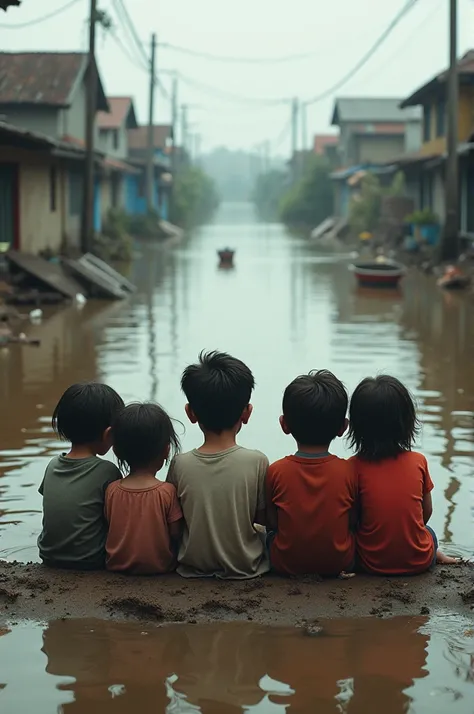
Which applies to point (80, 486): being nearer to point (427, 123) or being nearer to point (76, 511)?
point (76, 511)

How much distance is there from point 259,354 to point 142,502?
9225 millimetres

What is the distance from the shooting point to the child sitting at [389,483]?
18.2 ft

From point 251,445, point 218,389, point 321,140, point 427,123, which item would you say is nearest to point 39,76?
point 427,123

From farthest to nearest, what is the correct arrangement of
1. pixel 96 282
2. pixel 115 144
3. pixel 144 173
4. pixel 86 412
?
1. pixel 144 173
2. pixel 115 144
3. pixel 96 282
4. pixel 86 412

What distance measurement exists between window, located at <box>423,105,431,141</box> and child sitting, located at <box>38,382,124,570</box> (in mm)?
36308

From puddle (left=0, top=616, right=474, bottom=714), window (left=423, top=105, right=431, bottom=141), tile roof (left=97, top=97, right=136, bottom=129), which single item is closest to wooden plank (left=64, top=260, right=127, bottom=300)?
puddle (left=0, top=616, right=474, bottom=714)

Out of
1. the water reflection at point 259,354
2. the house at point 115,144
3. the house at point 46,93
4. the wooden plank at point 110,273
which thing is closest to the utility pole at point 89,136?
the water reflection at point 259,354

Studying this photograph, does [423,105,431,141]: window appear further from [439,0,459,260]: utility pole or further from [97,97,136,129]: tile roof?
[97,97,136,129]: tile roof

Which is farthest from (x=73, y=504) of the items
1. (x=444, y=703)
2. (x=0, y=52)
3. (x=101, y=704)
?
(x=0, y=52)

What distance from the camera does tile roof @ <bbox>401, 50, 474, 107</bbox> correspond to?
3291cm

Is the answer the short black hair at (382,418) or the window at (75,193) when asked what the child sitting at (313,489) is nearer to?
the short black hair at (382,418)

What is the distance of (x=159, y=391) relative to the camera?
38.7ft

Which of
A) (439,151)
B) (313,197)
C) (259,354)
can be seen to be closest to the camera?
(259,354)

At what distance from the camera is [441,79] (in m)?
33.5
